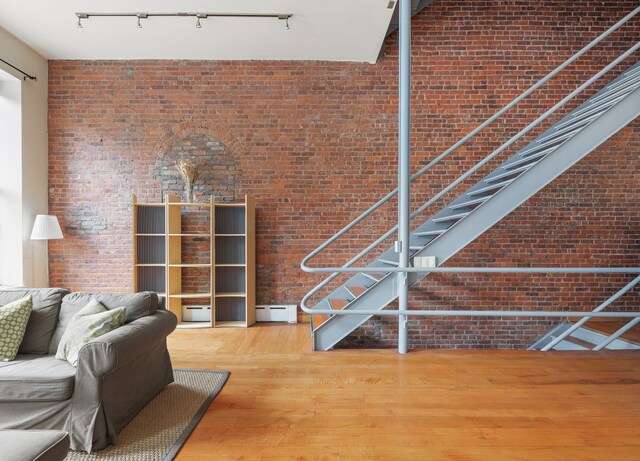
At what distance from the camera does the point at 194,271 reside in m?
5.12

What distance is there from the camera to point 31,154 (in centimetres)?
482

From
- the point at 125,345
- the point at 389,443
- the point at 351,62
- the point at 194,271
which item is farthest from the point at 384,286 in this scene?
the point at 351,62

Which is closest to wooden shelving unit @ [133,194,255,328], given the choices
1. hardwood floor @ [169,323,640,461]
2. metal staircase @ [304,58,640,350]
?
hardwood floor @ [169,323,640,461]

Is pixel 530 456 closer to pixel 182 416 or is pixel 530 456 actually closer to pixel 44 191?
pixel 182 416

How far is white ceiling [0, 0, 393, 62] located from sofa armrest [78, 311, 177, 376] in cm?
325

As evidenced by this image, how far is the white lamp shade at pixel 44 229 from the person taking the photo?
4488 millimetres

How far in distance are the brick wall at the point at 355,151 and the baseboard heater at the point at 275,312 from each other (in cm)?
13

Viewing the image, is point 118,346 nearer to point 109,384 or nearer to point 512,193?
point 109,384

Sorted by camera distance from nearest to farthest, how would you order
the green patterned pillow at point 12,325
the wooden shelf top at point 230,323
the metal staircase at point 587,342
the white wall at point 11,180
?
the green patterned pillow at point 12,325 → the metal staircase at point 587,342 → the white wall at point 11,180 → the wooden shelf top at point 230,323

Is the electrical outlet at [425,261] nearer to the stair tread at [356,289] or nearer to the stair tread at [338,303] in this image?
the stair tread at [356,289]

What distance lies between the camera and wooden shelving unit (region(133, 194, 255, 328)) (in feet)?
15.8

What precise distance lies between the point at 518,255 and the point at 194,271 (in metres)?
4.20

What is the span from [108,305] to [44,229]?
242 centimetres

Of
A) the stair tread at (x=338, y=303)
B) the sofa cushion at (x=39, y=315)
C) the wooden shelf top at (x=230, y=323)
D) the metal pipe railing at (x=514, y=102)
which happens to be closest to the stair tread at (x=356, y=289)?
the stair tread at (x=338, y=303)
